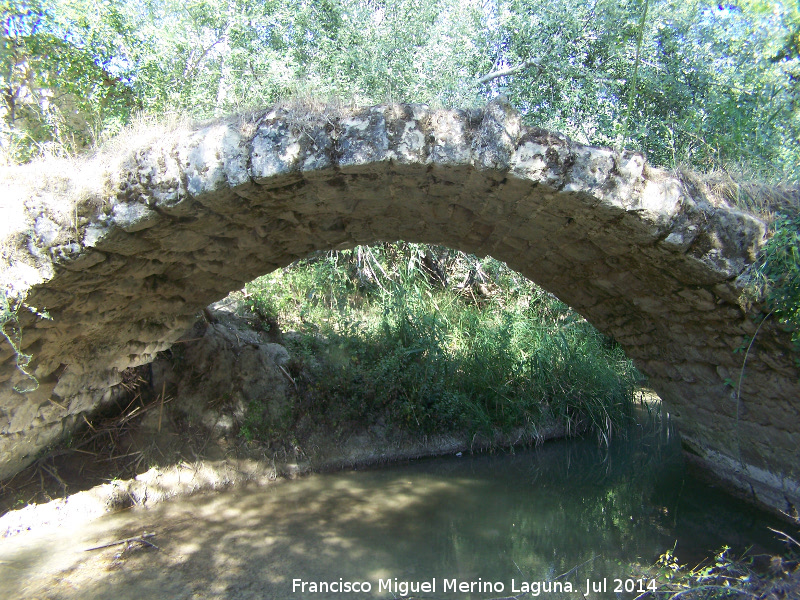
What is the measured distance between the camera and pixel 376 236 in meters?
4.60

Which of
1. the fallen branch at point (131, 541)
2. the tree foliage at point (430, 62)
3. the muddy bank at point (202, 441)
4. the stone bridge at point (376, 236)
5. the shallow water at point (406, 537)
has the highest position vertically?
the tree foliage at point (430, 62)

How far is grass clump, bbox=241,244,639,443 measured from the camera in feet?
21.1

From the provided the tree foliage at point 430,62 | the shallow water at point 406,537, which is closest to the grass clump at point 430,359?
the shallow water at point 406,537

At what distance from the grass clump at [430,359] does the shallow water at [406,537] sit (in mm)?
848

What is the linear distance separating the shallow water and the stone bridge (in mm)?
746

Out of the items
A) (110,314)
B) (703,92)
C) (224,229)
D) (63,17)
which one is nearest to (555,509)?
(224,229)

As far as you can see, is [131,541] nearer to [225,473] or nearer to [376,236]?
[225,473]

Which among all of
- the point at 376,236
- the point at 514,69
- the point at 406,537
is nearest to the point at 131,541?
the point at 406,537

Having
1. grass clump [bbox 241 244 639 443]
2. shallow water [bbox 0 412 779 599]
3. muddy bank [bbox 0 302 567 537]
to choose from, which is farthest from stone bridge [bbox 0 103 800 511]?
grass clump [bbox 241 244 639 443]

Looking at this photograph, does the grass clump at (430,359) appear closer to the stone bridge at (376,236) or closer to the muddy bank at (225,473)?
the muddy bank at (225,473)

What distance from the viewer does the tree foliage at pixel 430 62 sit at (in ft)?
20.9

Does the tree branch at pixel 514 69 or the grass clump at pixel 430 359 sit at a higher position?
the tree branch at pixel 514 69

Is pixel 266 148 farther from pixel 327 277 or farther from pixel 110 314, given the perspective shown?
pixel 327 277

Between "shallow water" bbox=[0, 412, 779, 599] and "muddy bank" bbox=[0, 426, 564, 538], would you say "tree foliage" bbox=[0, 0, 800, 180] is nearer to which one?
"shallow water" bbox=[0, 412, 779, 599]
